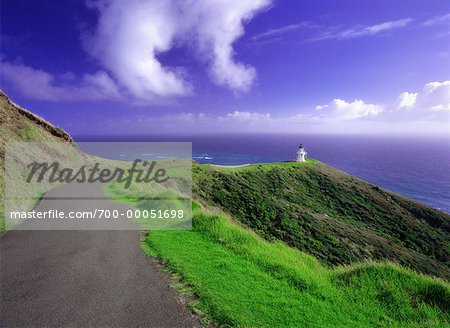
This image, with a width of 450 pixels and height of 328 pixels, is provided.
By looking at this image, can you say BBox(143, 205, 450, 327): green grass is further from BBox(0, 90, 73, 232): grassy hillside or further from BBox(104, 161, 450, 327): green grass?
BBox(0, 90, 73, 232): grassy hillside

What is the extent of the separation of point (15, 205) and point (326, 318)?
16.5m

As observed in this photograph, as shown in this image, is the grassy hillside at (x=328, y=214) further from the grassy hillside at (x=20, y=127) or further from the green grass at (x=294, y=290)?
the grassy hillside at (x=20, y=127)

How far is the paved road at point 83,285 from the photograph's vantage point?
563cm

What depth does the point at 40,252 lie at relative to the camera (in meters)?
9.13

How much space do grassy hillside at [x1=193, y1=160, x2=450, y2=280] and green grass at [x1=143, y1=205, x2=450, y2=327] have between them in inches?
720

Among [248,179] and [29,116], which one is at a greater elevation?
[29,116]

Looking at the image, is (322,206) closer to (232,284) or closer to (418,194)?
(232,284)

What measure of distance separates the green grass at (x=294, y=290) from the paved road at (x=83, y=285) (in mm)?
762

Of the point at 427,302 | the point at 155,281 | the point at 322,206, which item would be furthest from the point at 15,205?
the point at 322,206

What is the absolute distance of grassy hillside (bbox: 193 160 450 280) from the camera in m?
33.7

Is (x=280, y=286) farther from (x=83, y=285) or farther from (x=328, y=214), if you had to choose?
(x=328, y=214)

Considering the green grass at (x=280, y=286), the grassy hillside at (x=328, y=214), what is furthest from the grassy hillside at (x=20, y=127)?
the grassy hillside at (x=328, y=214)

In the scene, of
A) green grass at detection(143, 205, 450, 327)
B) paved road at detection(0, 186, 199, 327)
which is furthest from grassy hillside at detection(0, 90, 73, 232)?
green grass at detection(143, 205, 450, 327)

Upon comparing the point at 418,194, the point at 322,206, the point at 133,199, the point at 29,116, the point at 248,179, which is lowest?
the point at 418,194
